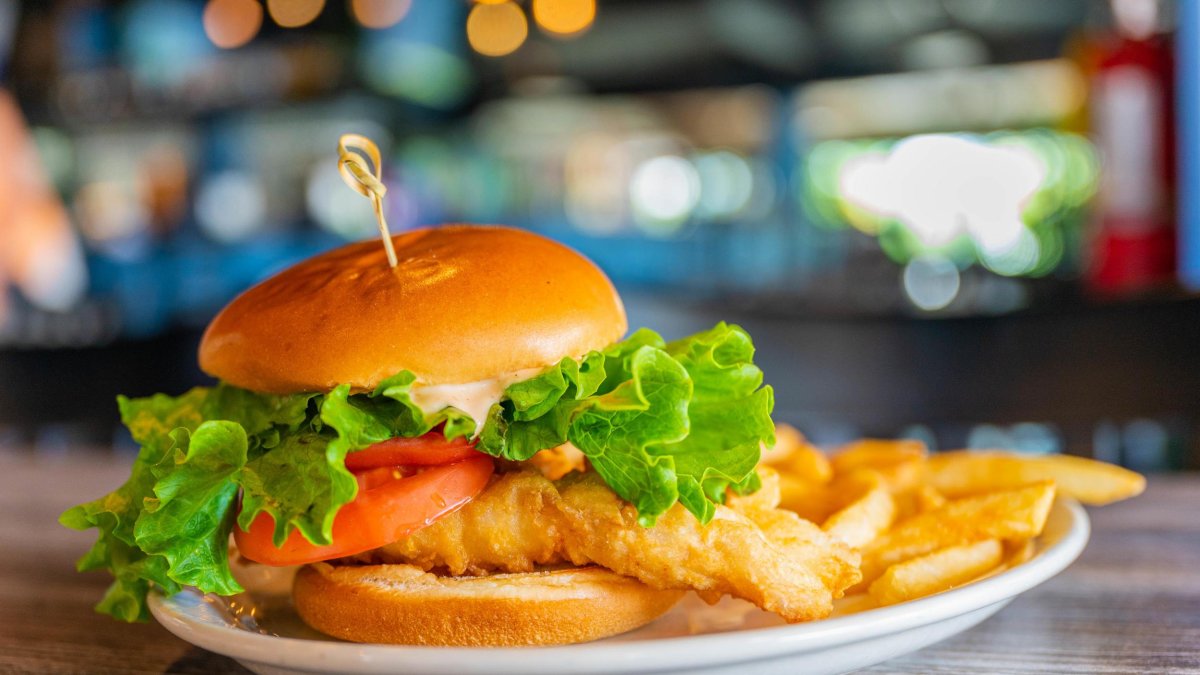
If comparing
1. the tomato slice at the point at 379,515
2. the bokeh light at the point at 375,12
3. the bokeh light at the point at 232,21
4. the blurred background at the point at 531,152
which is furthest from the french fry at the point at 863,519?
the bokeh light at the point at 232,21

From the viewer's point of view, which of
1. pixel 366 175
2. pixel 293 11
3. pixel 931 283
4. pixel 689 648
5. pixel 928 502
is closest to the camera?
pixel 689 648

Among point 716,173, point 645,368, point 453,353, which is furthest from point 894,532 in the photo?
point 716,173

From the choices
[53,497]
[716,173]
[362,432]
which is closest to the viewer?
[362,432]

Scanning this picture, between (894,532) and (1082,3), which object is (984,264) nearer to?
(1082,3)

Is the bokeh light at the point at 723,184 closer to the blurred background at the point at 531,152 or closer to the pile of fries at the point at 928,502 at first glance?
the blurred background at the point at 531,152

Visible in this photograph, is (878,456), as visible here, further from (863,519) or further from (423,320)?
(423,320)

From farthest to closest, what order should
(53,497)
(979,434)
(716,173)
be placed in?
(716,173) < (979,434) < (53,497)

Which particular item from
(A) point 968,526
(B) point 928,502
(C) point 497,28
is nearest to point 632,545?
(A) point 968,526
